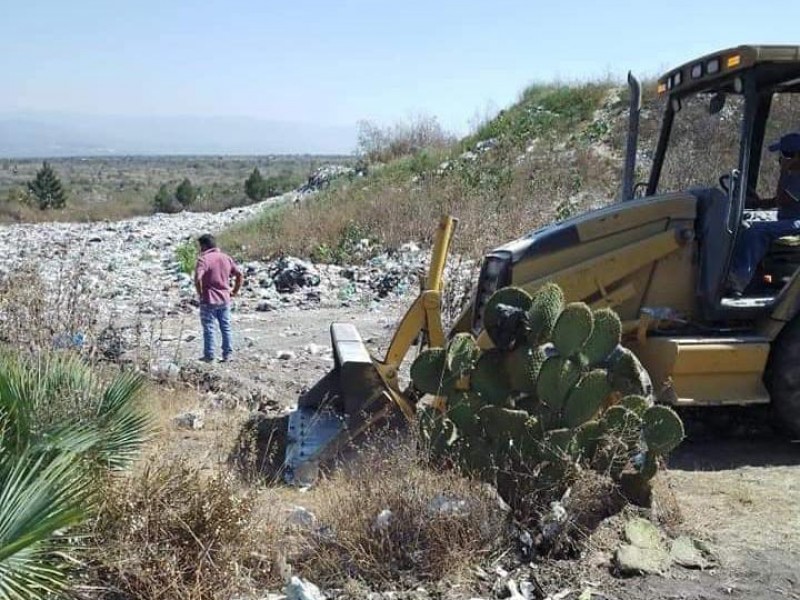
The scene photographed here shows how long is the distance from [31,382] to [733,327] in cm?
501

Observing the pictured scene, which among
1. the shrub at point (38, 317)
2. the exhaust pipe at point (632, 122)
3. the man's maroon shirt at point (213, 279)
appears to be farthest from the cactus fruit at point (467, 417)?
the man's maroon shirt at point (213, 279)

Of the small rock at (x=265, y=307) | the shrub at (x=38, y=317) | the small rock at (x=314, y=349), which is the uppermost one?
the shrub at (x=38, y=317)

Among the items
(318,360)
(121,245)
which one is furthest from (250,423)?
(121,245)

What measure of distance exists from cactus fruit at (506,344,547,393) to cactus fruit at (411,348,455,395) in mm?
398

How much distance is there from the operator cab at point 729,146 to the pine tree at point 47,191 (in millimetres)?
46095

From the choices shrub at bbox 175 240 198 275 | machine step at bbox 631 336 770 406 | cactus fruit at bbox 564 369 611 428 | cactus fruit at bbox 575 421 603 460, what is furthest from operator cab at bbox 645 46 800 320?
shrub at bbox 175 240 198 275

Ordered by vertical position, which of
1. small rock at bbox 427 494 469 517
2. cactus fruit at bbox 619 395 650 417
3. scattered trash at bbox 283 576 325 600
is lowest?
scattered trash at bbox 283 576 325 600

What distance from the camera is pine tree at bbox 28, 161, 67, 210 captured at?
1982 inches

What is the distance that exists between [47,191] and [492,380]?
49884 millimetres

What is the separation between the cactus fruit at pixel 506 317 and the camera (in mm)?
5730

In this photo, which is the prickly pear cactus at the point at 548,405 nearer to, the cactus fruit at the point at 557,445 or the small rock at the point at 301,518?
the cactus fruit at the point at 557,445

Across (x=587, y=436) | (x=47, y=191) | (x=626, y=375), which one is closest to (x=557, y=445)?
(x=587, y=436)

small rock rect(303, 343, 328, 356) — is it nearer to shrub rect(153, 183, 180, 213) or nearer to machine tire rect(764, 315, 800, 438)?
machine tire rect(764, 315, 800, 438)

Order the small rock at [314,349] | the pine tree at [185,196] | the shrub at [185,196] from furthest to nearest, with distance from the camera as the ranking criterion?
the pine tree at [185,196] → the shrub at [185,196] → the small rock at [314,349]
